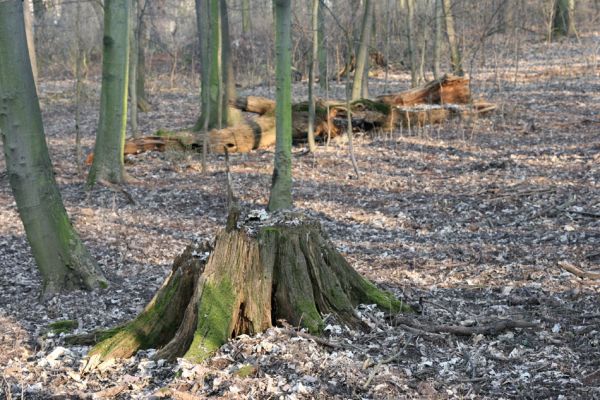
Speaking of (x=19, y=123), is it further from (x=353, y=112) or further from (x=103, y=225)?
(x=353, y=112)

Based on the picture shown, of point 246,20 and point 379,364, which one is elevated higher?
point 246,20

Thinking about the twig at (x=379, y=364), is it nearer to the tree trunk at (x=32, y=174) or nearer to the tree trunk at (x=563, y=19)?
the tree trunk at (x=32, y=174)

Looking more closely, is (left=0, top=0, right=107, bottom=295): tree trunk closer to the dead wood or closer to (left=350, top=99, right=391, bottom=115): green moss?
the dead wood

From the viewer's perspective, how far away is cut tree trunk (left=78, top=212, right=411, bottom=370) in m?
4.66

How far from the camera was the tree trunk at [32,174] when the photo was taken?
244 inches

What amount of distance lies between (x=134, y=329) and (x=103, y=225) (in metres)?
5.12

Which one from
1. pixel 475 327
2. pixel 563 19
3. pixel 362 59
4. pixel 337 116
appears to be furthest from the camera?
pixel 563 19

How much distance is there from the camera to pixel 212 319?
4.62 meters

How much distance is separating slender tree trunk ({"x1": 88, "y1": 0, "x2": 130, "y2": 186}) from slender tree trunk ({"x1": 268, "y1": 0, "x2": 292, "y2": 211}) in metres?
3.03

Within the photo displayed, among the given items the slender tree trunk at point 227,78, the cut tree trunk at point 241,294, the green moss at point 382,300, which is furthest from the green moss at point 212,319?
the slender tree trunk at point 227,78

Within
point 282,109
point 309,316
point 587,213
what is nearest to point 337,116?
point 282,109

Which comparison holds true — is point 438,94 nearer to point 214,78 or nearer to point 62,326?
point 214,78

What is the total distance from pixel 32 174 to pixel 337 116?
9355mm

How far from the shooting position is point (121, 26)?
10891 millimetres
